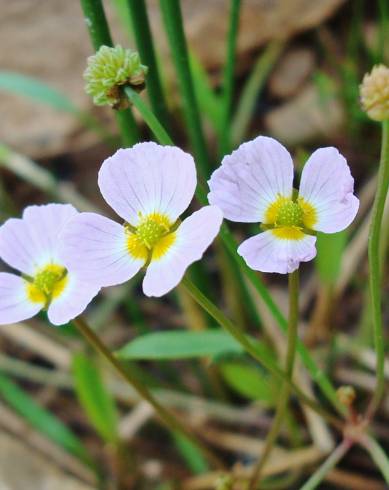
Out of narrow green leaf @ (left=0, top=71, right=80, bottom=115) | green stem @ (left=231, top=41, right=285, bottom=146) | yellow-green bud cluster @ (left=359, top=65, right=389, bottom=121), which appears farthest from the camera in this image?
green stem @ (left=231, top=41, right=285, bottom=146)

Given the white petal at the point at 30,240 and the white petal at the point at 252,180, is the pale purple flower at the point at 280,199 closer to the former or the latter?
the white petal at the point at 252,180

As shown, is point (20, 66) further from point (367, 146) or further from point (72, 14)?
point (367, 146)

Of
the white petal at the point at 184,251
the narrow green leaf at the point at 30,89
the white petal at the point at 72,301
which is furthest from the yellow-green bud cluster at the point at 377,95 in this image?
the narrow green leaf at the point at 30,89

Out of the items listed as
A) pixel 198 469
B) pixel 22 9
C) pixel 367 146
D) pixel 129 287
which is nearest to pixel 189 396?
pixel 198 469

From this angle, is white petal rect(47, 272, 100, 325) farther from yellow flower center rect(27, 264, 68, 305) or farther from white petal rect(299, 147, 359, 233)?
white petal rect(299, 147, 359, 233)

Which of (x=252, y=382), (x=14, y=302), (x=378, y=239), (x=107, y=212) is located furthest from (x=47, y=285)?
(x=107, y=212)

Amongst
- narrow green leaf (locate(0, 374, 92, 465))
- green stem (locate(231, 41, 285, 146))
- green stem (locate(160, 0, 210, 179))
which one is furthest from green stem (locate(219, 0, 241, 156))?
narrow green leaf (locate(0, 374, 92, 465))
